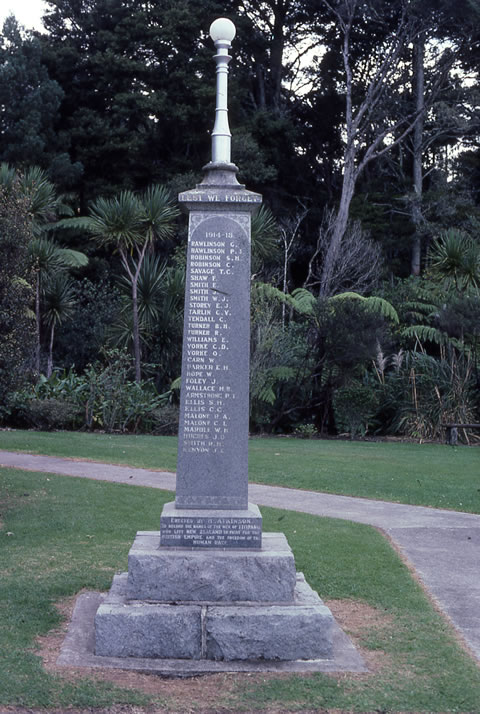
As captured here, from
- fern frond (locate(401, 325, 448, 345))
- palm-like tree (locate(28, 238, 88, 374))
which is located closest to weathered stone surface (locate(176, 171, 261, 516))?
palm-like tree (locate(28, 238, 88, 374))

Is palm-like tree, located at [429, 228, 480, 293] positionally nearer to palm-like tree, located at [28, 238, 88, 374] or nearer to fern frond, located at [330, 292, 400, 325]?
fern frond, located at [330, 292, 400, 325]

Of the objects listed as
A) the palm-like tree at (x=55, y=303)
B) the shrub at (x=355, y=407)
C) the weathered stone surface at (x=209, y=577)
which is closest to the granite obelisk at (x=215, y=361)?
the weathered stone surface at (x=209, y=577)

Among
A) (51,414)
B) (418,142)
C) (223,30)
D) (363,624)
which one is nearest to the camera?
(363,624)

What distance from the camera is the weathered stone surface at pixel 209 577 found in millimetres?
5535

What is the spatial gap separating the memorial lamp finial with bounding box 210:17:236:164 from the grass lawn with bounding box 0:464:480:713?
3.44m

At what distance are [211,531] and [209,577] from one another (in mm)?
346

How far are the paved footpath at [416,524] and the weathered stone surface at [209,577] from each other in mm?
1343

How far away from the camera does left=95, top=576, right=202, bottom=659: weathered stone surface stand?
5.31 metres

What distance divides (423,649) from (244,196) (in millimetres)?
3203

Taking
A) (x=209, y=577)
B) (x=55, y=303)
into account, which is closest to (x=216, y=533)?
(x=209, y=577)

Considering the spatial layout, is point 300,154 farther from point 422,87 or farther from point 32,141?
point 32,141

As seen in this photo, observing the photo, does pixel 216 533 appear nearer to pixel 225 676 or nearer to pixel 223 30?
pixel 225 676

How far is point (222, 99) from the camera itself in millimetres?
6418

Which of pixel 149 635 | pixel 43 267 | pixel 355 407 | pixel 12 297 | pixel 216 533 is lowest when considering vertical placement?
pixel 149 635
